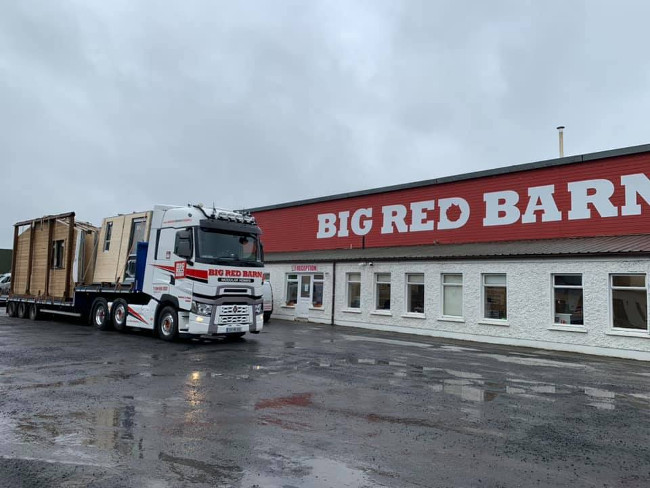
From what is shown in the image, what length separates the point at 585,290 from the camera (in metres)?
16.5

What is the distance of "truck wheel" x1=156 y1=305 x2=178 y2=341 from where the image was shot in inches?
571

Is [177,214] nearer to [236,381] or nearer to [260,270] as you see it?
[260,270]

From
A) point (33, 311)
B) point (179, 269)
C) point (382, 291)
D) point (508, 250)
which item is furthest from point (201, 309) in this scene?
point (33, 311)

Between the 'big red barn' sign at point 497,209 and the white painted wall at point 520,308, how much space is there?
8.37 ft

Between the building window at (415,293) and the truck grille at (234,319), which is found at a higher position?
the building window at (415,293)

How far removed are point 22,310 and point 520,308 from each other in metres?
21.4

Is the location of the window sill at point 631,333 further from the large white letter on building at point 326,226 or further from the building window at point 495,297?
the large white letter on building at point 326,226

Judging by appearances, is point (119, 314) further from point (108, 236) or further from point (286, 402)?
point (286, 402)

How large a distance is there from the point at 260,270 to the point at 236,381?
20.5 feet

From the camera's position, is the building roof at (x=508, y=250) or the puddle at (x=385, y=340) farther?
the puddle at (x=385, y=340)

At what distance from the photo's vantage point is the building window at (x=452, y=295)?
20.1 m

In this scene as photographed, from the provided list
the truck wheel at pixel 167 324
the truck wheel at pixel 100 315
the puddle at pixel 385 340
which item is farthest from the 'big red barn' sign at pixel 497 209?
the truck wheel at pixel 100 315

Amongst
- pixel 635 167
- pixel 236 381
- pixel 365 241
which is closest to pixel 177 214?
pixel 236 381

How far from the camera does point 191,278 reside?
547 inches
